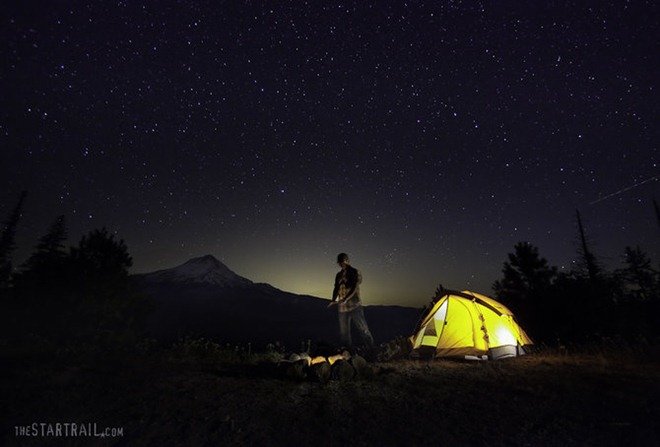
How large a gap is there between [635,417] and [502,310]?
5582mm

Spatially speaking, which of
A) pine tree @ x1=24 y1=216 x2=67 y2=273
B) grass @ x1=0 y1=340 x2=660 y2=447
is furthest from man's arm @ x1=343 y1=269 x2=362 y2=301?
pine tree @ x1=24 y1=216 x2=67 y2=273

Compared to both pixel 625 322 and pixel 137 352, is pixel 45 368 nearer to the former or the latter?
pixel 137 352

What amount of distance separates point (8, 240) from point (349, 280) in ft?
141

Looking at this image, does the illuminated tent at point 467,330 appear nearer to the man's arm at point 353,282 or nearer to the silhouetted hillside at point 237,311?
the man's arm at point 353,282

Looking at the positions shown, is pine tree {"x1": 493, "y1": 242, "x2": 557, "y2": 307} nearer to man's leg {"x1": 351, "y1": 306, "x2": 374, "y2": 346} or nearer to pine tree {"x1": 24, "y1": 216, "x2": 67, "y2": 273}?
man's leg {"x1": 351, "y1": 306, "x2": 374, "y2": 346}

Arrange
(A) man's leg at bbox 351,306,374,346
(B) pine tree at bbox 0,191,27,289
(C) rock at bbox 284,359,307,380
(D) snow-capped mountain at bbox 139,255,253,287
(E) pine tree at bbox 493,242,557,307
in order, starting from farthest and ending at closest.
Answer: (D) snow-capped mountain at bbox 139,255,253,287 < (B) pine tree at bbox 0,191,27,289 < (E) pine tree at bbox 493,242,557,307 < (A) man's leg at bbox 351,306,374,346 < (C) rock at bbox 284,359,307,380

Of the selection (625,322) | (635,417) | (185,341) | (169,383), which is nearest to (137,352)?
(185,341)

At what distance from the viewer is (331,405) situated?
4195 millimetres

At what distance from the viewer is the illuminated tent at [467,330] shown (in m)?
8.59

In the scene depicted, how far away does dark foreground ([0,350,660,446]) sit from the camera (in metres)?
3.37

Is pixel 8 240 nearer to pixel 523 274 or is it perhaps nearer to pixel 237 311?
pixel 523 274

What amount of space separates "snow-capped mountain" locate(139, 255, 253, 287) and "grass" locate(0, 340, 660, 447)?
15436cm

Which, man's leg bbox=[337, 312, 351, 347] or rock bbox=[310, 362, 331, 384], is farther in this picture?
man's leg bbox=[337, 312, 351, 347]

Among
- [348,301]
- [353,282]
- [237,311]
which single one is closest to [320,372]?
[348,301]
